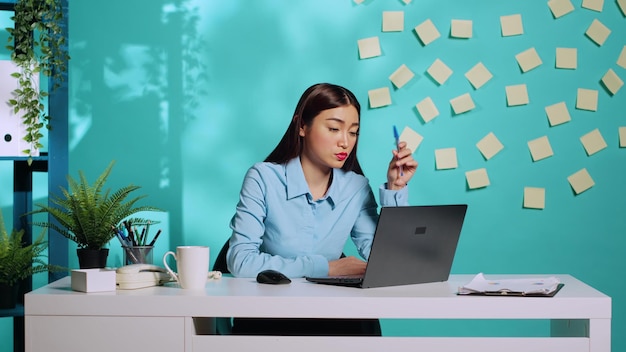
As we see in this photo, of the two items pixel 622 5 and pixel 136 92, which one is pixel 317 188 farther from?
pixel 622 5

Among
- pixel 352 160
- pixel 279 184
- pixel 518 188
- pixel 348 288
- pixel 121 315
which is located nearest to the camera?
pixel 121 315

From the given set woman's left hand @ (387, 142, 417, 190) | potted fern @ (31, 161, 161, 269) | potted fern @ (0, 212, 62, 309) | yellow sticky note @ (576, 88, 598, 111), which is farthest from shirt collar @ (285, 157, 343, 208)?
yellow sticky note @ (576, 88, 598, 111)

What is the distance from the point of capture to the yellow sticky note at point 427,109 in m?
3.36

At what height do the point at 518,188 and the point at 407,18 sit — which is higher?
the point at 407,18

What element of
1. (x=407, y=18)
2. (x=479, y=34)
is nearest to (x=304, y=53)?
(x=407, y=18)

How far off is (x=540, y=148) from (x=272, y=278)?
189 cm

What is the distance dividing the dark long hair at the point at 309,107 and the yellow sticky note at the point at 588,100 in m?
1.33

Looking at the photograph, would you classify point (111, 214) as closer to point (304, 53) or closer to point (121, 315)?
point (121, 315)

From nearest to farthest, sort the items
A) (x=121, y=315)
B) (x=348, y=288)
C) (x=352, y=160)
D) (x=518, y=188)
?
(x=121, y=315), (x=348, y=288), (x=352, y=160), (x=518, y=188)

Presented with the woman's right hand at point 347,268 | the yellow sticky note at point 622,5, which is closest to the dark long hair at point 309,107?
the woman's right hand at point 347,268

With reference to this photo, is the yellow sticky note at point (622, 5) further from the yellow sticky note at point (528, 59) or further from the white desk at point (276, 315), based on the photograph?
the white desk at point (276, 315)

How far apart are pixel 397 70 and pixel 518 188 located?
0.74m

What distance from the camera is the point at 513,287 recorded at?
68.3 inches

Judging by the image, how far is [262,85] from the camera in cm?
339
